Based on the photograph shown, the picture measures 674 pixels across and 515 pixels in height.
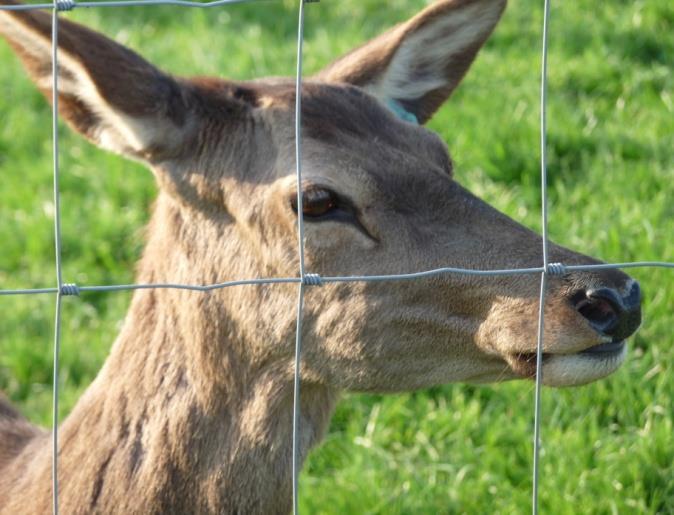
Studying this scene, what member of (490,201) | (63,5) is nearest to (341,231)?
(63,5)

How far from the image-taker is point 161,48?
7.96 metres

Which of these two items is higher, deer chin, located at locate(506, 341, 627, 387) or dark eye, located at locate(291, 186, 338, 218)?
dark eye, located at locate(291, 186, 338, 218)

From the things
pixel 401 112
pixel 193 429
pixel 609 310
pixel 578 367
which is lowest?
pixel 193 429

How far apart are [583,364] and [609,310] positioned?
16 centimetres

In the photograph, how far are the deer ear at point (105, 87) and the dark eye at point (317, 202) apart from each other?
17.6 inches

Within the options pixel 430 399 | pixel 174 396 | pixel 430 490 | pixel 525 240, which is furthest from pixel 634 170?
pixel 174 396

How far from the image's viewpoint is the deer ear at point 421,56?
4305mm

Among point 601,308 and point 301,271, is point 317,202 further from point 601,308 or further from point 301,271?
point 601,308

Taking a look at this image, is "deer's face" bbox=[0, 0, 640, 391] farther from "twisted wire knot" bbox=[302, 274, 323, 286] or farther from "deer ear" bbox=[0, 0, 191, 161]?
"twisted wire knot" bbox=[302, 274, 323, 286]

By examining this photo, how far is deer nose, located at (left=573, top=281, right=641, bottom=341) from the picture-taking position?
3.31m

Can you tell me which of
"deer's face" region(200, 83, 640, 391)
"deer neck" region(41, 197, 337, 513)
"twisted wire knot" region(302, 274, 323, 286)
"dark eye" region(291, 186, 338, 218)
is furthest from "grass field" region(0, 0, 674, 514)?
"twisted wire knot" region(302, 274, 323, 286)

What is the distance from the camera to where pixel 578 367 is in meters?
3.38

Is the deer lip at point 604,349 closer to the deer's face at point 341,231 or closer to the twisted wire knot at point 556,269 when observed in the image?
the deer's face at point 341,231

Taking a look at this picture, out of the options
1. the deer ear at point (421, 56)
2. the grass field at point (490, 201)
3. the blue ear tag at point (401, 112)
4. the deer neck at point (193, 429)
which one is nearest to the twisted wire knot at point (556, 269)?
the deer neck at point (193, 429)
